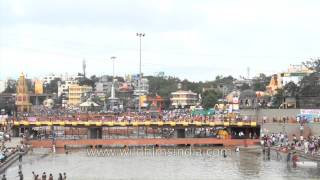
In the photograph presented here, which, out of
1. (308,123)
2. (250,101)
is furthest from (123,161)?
(250,101)

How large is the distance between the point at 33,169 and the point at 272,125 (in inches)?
1202

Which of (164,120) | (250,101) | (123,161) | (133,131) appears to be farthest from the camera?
(133,131)

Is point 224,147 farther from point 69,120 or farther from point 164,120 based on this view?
point 69,120

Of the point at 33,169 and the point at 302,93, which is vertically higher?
the point at 302,93

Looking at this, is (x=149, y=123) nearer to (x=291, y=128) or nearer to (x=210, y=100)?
(x=291, y=128)

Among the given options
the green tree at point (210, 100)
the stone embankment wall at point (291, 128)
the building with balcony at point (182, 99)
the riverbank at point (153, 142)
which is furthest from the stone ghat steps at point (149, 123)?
the building with balcony at point (182, 99)

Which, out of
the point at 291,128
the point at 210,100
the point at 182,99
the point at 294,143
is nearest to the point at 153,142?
the point at 291,128

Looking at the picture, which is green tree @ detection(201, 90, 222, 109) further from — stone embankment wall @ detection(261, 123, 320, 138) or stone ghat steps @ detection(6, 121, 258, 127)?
stone embankment wall @ detection(261, 123, 320, 138)

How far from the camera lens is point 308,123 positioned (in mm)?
67188

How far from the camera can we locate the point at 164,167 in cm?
4988

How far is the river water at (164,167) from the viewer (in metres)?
44.2

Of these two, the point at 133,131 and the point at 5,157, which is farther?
the point at 133,131

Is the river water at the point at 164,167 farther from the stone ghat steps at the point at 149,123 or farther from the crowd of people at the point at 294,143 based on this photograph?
the stone ghat steps at the point at 149,123

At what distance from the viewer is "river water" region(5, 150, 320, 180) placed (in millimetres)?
44188
